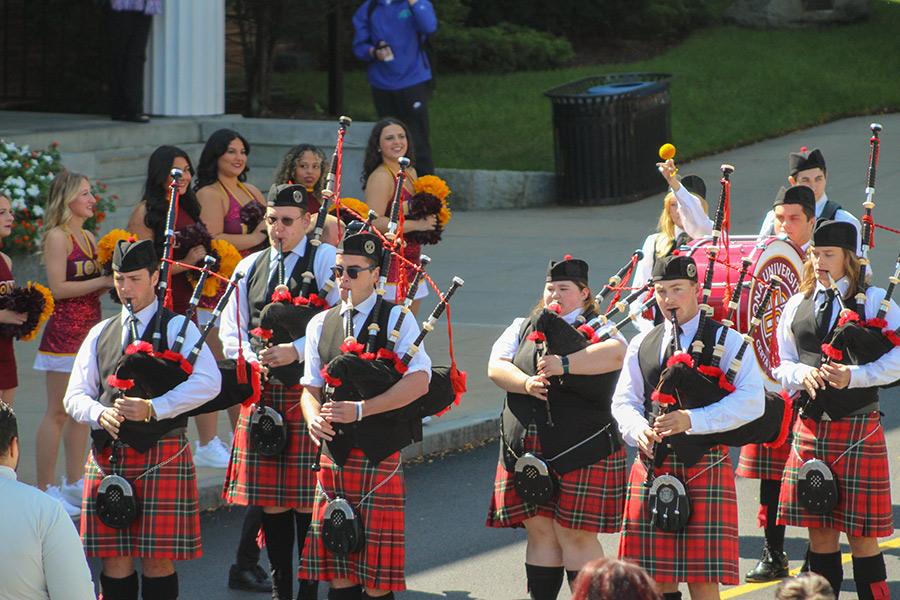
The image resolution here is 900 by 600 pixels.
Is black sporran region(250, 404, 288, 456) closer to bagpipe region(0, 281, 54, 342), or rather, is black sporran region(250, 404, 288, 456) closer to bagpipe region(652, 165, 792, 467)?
bagpipe region(0, 281, 54, 342)

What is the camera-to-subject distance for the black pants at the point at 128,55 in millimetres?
13977

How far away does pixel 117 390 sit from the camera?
18.8 ft

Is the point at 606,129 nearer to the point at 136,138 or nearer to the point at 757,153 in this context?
the point at 757,153

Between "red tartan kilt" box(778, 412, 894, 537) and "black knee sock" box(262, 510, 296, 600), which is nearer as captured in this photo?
"red tartan kilt" box(778, 412, 894, 537)

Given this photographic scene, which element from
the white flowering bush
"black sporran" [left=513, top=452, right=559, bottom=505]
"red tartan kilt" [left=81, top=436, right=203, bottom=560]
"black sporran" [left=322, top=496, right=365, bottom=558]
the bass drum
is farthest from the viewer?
the white flowering bush

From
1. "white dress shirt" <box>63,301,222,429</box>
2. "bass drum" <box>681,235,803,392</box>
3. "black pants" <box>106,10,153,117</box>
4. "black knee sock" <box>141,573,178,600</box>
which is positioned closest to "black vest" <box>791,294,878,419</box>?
"bass drum" <box>681,235,803,392</box>

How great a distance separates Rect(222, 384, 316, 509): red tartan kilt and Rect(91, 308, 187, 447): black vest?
2.10 ft

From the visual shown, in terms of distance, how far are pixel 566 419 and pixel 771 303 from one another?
7.45 ft

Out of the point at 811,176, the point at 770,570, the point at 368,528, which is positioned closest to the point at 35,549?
the point at 368,528

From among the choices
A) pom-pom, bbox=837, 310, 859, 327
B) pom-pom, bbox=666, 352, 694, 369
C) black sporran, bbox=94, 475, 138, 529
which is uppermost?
pom-pom, bbox=837, 310, 859, 327

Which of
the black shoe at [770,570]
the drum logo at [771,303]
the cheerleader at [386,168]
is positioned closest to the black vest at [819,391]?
the black shoe at [770,570]

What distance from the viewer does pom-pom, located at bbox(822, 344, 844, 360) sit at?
20.1 feet

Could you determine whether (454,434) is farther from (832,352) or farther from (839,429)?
(832,352)

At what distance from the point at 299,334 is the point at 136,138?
326 inches
